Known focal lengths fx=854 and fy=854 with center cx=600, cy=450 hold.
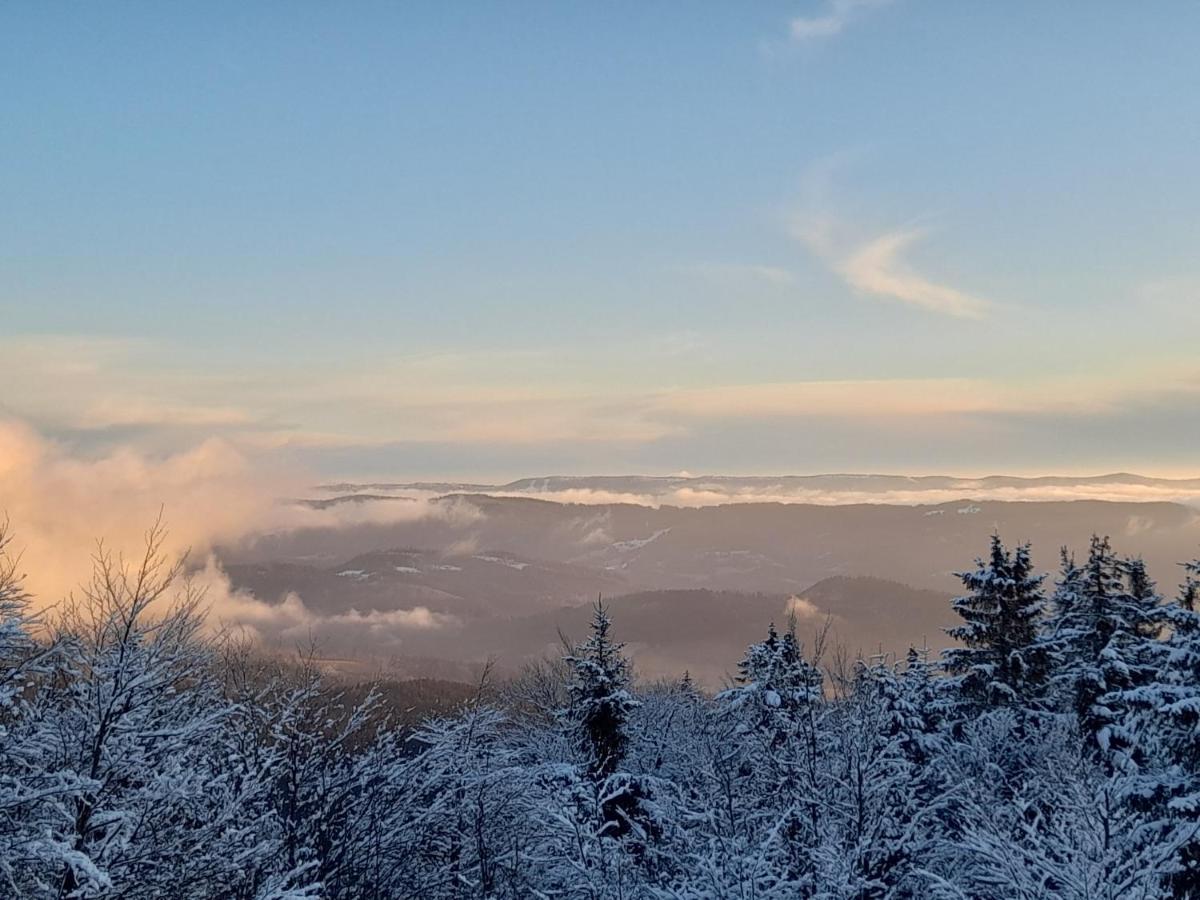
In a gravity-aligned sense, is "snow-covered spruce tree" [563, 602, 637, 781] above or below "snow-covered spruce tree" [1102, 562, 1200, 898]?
below

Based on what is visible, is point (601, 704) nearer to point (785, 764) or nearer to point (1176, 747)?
point (785, 764)

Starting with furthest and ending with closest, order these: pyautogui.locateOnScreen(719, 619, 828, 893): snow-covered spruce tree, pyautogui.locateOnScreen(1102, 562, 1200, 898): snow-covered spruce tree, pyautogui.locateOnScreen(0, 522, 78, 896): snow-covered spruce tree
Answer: pyautogui.locateOnScreen(1102, 562, 1200, 898): snow-covered spruce tree < pyautogui.locateOnScreen(719, 619, 828, 893): snow-covered spruce tree < pyautogui.locateOnScreen(0, 522, 78, 896): snow-covered spruce tree

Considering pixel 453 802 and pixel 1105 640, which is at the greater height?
pixel 1105 640

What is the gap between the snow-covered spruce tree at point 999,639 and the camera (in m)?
28.5

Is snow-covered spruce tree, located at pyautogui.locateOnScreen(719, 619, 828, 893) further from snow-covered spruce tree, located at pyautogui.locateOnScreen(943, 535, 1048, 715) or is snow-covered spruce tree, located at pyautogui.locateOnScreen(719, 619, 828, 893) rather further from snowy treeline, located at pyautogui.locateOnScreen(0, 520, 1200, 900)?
snow-covered spruce tree, located at pyautogui.locateOnScreen(943, 535, 1048, 715)

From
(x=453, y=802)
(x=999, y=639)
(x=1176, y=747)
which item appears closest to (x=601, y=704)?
(x=453, y=802)

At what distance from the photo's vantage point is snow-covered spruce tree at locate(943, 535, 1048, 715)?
93.4 ft

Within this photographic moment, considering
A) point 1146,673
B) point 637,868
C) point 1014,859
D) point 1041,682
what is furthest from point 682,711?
point 1014,859

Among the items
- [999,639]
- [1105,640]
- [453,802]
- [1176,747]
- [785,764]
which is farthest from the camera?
[999,639]

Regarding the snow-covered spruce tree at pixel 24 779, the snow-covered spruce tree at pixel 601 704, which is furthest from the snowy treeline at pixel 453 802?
the snow-covered spruce tree at pixel 601 704

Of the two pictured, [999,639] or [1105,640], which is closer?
[1105,640]

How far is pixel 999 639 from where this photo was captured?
2902 cm

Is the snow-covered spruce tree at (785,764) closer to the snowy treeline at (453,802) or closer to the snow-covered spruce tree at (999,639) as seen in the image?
the snowy treeline at (453,802)

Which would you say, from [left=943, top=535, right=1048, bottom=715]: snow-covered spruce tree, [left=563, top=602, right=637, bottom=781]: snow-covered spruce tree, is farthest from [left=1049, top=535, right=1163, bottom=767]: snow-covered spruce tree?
[left=563, top=602, right=637, bottom=781]: snow-covered spruce tree
